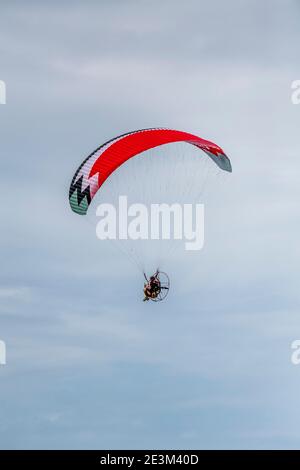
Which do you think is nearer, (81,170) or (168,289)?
(81,170)
